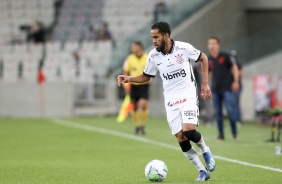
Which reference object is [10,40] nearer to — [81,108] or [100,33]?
[100,33]

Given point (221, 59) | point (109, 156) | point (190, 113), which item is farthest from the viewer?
point (221, 59)

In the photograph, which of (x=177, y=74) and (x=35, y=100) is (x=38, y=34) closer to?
(x=35, y=100)

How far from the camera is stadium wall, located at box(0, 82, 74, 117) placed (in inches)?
1205

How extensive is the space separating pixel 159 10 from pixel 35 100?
7.18m

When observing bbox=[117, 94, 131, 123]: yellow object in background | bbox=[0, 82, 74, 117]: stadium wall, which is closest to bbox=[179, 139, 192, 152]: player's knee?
bbox=[117, 94, 131, 123]: yellow object in background

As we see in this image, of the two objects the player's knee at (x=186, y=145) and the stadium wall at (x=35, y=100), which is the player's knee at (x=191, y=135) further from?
the stadium wall at (x=35, y=100)

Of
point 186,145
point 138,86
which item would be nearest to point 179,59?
point 186,145

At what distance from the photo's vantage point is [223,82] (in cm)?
1870

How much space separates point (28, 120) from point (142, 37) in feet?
21.6

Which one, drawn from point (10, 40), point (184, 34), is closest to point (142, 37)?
point (184, 34)

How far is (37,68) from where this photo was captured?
34969 millimetres

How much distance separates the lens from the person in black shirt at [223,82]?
18.7 metres

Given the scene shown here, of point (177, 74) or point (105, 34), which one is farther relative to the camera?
point (105, 34)

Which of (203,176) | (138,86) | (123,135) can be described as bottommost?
(123,135)
